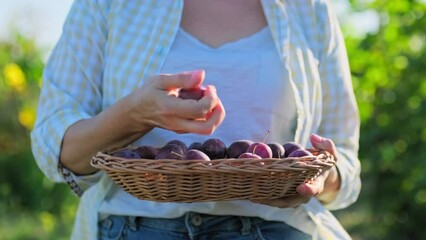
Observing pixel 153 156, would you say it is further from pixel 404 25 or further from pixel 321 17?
pixel 404 25

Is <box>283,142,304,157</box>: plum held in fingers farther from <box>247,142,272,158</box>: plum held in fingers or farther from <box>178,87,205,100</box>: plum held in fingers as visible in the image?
<box>178,87,205,100</box>: plum held in fingers

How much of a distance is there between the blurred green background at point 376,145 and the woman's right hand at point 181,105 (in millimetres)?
3203

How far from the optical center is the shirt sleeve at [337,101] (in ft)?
8.63

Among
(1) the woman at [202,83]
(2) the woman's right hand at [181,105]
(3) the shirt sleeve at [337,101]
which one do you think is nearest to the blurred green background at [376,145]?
(3) the shirt sleeve at [337,101]

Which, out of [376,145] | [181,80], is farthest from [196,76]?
[376,145]

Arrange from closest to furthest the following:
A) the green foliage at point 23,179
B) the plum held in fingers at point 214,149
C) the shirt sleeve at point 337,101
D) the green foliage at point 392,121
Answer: the plum held in fingers at point 214,149 < the shirt sleeve at point 337,101 < the green foliage at point 392,121 < the green foliage at point 23,179

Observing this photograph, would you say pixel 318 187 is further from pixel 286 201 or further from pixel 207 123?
pixel 207 123

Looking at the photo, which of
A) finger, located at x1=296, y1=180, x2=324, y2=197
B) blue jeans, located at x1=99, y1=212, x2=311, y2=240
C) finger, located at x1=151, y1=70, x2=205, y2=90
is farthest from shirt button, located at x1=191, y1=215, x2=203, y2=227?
finger, located at x1=151, y1=70, x2=205, y2=90

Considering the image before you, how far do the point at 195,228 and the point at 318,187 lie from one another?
0.29 metres

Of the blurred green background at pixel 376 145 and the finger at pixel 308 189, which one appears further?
the blurred green background at pixel 376 145

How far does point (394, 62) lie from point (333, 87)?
3220 millimetres

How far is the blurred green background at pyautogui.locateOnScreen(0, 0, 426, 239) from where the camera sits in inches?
215

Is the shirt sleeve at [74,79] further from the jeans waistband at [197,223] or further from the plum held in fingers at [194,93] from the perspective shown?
the plum held in fingers at [194,93]

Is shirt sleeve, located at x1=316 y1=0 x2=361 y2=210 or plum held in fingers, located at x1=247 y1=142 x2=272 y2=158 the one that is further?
shirt sleeve, located at x1=316 y1=0 x2=361 y2=210
